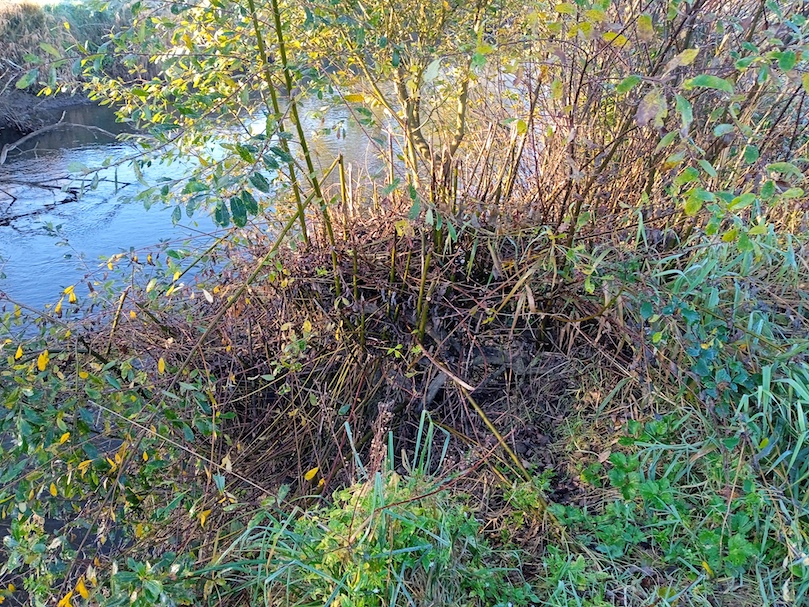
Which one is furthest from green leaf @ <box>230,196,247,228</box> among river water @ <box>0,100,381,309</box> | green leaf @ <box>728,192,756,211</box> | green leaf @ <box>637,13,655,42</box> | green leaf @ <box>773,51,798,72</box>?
river water @ <box>0,100,381,309</box>

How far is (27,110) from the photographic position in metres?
9.16

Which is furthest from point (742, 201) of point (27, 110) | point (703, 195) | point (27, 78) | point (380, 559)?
point (27, 110)

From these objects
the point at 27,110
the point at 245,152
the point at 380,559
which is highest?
the point at 245,152

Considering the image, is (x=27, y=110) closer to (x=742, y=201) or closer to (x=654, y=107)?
(x=654, y=107)

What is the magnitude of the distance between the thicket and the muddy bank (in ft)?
22.7

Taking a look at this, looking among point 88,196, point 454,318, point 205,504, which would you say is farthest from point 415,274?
point 88,196

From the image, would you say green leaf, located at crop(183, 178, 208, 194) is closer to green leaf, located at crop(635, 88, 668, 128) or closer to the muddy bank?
green leaf, located at crop(635, 88, 668, 128)

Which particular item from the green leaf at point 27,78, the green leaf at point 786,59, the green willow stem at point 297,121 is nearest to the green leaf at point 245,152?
the green willow stem at point 297,121

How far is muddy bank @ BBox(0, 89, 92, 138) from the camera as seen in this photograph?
8.29 metres

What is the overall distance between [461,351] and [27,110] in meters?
9.91

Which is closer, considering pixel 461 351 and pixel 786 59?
pixel 786 59

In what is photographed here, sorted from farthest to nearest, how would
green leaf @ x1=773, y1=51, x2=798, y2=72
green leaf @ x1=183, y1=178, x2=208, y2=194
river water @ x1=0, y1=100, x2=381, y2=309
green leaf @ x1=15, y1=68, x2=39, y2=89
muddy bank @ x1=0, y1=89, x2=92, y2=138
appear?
1. muddy bank @ x1=0, y1=89, x2=92, y2=138
2. river water @ x1=0, y1=100, x2=381, y2=309
3. green leaf @ x1=15, y1=68, x2=39, y2=89
4. green leaf @ x1=183, y1=178, x2=208, y2=194
5. green leaf @ x1=773, y1=51, x2=798, y2=72

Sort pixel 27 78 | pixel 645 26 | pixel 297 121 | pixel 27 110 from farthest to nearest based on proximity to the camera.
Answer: pixel 27 110 < pixel 297 121 < pixel 27 78 < pixel 645 26

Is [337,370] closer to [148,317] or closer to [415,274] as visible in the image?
[415,274]
